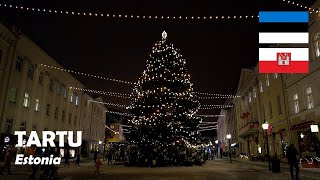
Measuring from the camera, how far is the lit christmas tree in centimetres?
2838

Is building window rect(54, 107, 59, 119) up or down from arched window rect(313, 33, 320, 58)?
down

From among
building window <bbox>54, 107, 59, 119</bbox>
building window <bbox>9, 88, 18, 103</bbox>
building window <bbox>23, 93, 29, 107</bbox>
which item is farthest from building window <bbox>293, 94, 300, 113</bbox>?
building window <bbox>54, 107, 59, 119</bbox>

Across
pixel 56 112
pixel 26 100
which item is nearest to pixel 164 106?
pixel 26 100

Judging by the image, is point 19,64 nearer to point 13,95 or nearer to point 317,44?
point 13,95

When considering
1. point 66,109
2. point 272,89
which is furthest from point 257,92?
point 66,109

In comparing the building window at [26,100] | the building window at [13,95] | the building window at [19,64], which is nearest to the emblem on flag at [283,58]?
the building window at [13,95]

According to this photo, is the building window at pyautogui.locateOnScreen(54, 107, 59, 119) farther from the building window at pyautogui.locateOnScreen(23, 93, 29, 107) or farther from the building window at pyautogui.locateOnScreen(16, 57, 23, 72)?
the building window at pyautogui.locateOnScreen(16, 57, 23, 72)

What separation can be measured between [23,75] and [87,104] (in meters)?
26.5

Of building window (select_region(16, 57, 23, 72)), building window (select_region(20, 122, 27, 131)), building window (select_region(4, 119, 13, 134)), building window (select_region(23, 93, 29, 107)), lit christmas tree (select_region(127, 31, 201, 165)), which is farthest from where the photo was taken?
building window (select_region(23, 93, 29, 107))

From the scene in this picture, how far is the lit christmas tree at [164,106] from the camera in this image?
28375 millimetres

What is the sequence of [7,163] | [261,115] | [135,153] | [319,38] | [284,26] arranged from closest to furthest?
[284,26] → [7,163] → [319,38] → [135,153] → [261,115]

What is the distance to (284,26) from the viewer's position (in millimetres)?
14500

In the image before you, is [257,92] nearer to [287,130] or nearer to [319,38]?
[287,130]

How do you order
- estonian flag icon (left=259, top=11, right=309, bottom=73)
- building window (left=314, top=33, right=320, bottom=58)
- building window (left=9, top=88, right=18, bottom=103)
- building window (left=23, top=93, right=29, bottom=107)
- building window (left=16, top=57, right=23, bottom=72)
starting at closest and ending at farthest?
estonian flag icon (left=259, top=11, right=309, bottom=73) < building window (left=314, top=33, right=320, bottom=58) < building window (left=9, top=88, right=18, bottom=103) < building window (left=16, top=57, right=23, bottom=72) < building window (left=23, top=93, right=29, bottom=107)
